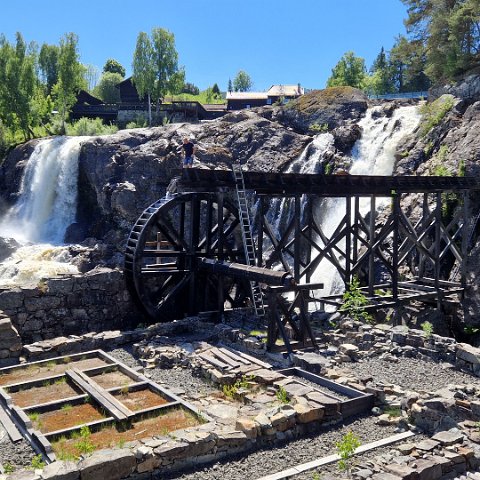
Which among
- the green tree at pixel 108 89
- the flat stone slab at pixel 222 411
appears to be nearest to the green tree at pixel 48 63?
the green tree at pixel 108 89

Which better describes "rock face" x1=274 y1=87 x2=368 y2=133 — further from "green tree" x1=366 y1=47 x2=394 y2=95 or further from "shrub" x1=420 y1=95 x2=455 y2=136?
"green tree" x1=366 y1=47 x2=394 y2=95

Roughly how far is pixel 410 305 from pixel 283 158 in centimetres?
1262

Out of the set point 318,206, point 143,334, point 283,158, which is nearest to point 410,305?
point 318,206

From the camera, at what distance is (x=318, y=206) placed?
22547 mm

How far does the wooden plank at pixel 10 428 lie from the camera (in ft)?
22.9

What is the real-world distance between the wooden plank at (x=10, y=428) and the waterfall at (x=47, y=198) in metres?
24.3

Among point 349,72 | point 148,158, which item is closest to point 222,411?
point 148,158

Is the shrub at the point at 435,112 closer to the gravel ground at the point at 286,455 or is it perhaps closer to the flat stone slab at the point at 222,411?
the gravel ground at the point at 286,455

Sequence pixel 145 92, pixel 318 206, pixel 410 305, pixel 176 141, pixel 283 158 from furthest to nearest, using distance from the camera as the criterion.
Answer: pixel 145 92 → pixel 176 141 → pixel 283 158 → pixel 318 206 → pixel 410 305

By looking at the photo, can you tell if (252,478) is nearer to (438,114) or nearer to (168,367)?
(168,367)

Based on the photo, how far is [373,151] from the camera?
994 inches

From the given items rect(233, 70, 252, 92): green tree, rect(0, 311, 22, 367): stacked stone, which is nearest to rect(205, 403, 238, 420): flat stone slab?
rect(0, 311, 22, 367): stacked stone

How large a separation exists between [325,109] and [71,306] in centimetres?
Answer: 2106

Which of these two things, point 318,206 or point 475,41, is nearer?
point 318,206
